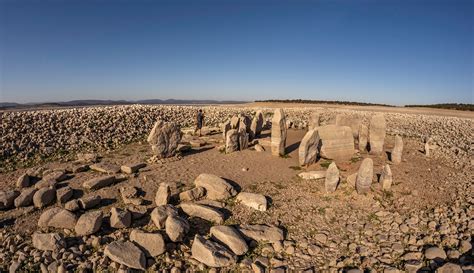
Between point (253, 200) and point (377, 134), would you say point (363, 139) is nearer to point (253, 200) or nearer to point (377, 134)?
point (377, 134)

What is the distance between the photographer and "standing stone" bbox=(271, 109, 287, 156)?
556 inches

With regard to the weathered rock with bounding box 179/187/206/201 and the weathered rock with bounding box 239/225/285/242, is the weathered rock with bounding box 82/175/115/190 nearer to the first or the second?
the weathered rock with bounding box 179/187/206/201

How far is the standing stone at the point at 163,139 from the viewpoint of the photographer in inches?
533

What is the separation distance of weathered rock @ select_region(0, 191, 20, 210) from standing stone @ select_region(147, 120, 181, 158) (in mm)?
5287

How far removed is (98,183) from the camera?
10.4m

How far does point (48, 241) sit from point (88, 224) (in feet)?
2.89

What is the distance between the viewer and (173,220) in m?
7.65

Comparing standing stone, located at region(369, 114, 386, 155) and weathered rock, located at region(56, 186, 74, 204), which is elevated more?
standing stone, located at region(369, 114, 386, 155)

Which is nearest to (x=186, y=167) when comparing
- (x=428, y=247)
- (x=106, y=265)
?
(x=106, y=265)

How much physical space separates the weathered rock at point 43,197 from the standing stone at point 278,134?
8.95 m

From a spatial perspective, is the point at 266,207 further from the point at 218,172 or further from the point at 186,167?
the point at 186,167

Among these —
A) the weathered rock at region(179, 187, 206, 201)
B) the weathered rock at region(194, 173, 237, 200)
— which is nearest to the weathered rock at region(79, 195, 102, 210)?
the weathered rock at region(179, 187, 206, 201)

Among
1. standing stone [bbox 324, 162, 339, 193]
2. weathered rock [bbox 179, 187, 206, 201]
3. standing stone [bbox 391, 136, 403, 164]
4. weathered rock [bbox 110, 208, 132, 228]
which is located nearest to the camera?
weathered rock [bbox 110, 208, 132, 228]

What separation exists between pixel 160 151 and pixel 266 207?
635 cm
